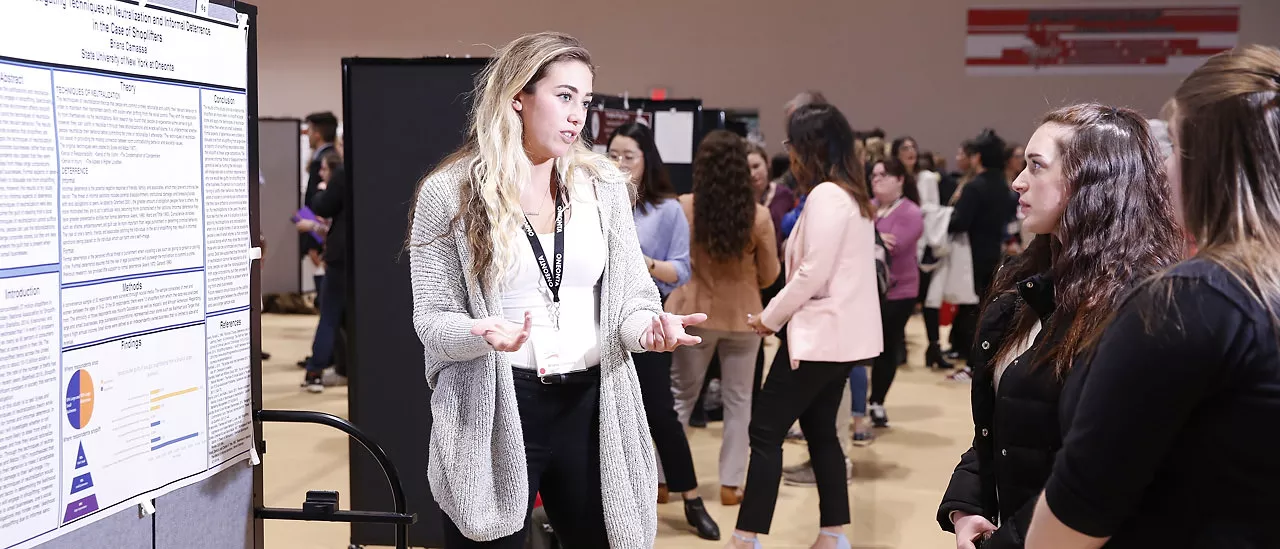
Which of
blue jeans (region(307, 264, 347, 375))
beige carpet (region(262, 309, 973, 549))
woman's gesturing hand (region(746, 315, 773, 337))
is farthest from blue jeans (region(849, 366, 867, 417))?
blue jeans (region(307, 264, 347, 375))

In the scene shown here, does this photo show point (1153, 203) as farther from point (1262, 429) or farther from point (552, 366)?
point (552, 366)

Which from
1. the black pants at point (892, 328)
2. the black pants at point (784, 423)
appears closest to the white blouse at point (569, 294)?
the black pants at point (784, 423)

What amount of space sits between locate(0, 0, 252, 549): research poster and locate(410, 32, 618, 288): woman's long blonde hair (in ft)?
1.45

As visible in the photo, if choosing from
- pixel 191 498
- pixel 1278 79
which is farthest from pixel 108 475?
pixel 1278 79

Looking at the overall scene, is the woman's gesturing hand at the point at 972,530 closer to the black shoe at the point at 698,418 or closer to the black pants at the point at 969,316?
the black shoe at the point at 698,418

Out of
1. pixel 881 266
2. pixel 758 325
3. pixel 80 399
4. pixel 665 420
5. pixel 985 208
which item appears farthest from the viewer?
pixel 985 208

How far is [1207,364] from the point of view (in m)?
1.08

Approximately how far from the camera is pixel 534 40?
216 cm

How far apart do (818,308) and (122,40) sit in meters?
2.48

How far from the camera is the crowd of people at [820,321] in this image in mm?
1116

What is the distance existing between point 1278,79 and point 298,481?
4.39 metres

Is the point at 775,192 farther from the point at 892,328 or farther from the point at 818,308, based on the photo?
the point at 818,308

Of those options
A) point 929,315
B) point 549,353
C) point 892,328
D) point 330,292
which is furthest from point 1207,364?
point 929,315

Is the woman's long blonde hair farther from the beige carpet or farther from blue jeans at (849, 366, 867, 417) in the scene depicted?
blue jeans at (849, 366, 867, 417)
